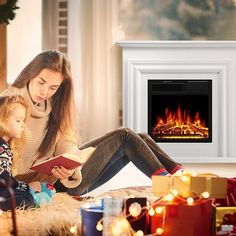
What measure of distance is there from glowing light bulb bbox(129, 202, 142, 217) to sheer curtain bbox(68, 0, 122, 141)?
2.68 m

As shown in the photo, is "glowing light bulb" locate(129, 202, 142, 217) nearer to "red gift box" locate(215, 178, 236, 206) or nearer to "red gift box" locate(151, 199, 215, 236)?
"red gift box" locate(151, 199, 215, 236)

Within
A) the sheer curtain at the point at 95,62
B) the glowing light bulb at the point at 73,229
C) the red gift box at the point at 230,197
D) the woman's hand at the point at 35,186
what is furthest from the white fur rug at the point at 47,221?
the sheer curtain at the point at 95,62

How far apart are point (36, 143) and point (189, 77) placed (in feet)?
8.78

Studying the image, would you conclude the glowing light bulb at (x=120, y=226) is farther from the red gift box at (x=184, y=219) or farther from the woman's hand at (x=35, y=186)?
the woman's hand at (x=35, y=186)

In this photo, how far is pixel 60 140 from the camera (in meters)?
2.81

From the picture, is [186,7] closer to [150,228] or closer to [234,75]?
[234,75]

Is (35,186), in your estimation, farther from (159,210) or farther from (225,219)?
A: (225,219)

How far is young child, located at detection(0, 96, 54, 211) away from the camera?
2.57 meters

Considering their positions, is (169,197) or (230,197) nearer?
(169,197)

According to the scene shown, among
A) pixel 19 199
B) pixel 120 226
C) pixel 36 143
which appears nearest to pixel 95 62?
pixel 36 143

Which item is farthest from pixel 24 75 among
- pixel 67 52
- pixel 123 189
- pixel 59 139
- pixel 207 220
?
pixel 67 52

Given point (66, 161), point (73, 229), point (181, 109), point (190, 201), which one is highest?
point (181, 109)

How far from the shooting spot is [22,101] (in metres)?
2.71

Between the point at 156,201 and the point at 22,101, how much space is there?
2.66ft
